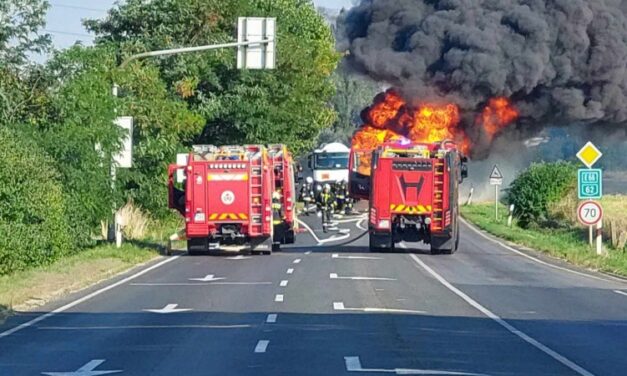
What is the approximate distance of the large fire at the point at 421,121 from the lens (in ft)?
189

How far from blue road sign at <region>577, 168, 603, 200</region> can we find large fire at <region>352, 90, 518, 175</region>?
20.9 meters

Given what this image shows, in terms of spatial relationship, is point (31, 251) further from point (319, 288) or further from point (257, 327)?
point (257, 327)

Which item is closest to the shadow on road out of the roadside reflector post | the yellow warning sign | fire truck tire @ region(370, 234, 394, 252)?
the yellow warning sign

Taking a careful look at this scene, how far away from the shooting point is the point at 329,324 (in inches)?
747

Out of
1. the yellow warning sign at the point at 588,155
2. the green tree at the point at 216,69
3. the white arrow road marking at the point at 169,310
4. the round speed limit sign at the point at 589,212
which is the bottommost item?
the white arrow road marking at the point at 169,310

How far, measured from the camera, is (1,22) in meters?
35.4

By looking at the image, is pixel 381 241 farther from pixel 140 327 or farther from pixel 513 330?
pixel 140 327

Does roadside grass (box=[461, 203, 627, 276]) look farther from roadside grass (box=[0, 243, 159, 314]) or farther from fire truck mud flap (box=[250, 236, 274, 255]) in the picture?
roadside grass (box=[0, 243, 159, 314])

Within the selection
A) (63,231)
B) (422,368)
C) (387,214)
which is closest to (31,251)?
(63,231)

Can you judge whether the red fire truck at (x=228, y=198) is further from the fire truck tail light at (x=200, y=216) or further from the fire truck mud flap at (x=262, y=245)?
the fire truck mud flap at (x=262, y=245)

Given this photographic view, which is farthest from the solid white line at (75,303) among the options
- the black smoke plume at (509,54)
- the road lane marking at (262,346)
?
the black smoke plume at (509,54)

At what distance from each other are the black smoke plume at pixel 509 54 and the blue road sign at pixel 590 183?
2063 cm

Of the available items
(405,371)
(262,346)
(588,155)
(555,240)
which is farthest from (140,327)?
(555,240)

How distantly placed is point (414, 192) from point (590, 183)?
4921mm
